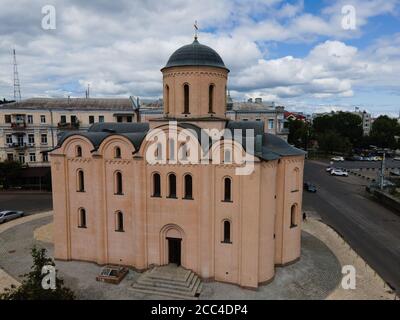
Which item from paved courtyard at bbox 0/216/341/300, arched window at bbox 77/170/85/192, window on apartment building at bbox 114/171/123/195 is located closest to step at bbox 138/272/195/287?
paved courtyard at bbox 0/216/341/300

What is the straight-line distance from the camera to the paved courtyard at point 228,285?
58.6 feet

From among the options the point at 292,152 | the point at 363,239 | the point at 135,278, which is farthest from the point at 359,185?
the point at 135,278

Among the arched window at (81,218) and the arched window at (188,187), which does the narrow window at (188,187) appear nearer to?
the arched window at (188,187)

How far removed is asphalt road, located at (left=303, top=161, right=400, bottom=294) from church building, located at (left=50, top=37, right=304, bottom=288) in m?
6.18

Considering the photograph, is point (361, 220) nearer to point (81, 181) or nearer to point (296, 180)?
point (296, 180)

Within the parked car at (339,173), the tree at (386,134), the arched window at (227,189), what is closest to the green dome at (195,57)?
the arched window at (227,189)

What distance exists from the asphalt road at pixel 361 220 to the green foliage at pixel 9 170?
3649 cm

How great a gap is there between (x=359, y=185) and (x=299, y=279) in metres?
35.0

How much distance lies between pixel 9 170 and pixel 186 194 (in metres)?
31.5

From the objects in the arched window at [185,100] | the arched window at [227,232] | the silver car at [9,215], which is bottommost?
A: the silver car at [9,215]

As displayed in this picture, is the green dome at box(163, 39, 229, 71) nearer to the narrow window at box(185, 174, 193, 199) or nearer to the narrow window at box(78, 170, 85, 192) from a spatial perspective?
the narrow window at box(185, 174, 193, 199)

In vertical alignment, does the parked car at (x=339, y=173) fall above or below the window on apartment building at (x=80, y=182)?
below

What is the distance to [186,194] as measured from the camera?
1939 centimetres

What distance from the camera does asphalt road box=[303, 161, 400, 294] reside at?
74.8 ft
